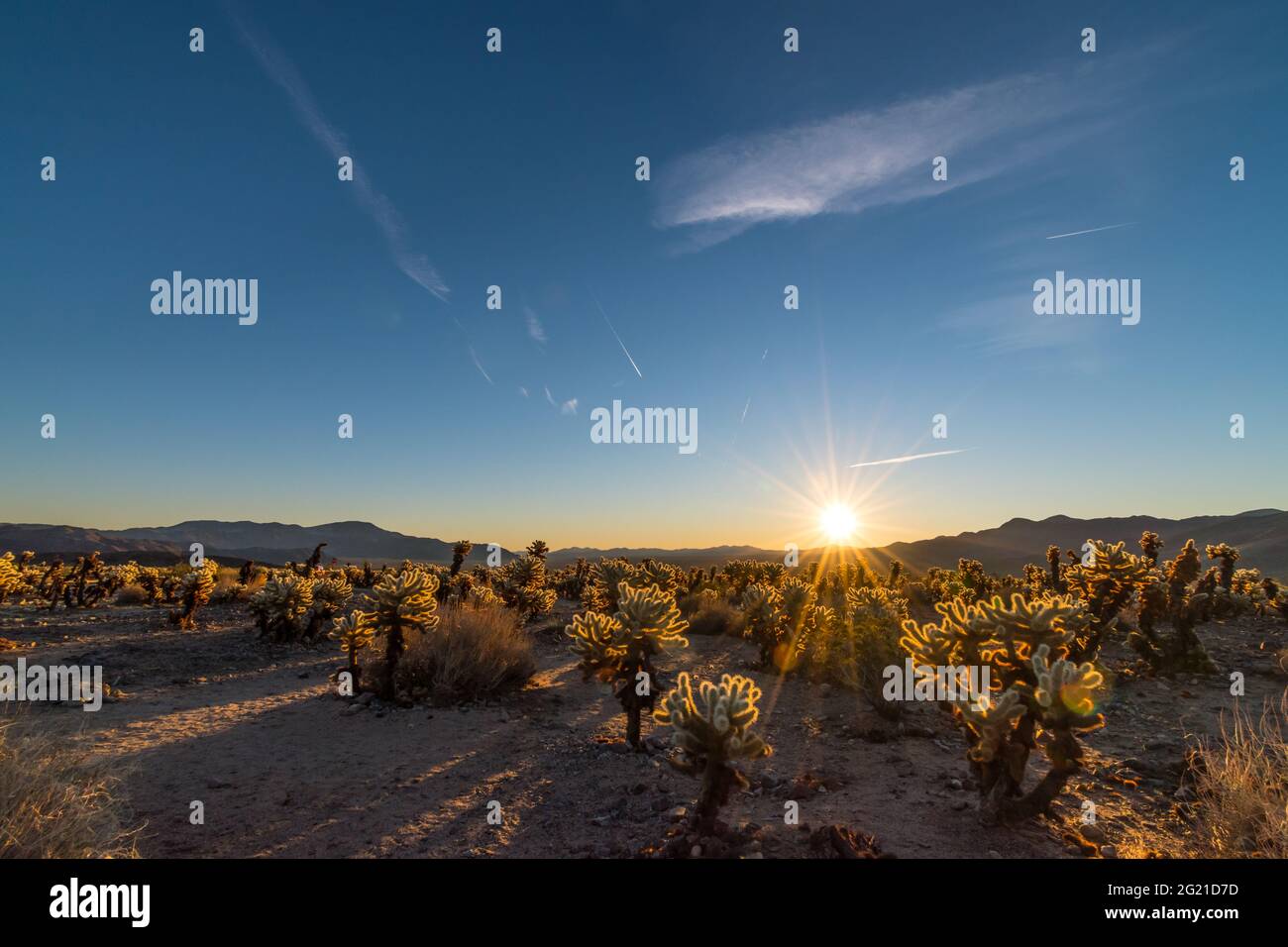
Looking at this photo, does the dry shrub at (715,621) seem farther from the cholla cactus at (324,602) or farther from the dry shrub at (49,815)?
the dry shrub at (49,815)

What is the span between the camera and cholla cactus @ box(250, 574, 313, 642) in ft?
43.4

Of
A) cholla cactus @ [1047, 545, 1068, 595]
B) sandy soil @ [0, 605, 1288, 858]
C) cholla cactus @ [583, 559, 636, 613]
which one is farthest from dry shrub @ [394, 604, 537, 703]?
cholla cactus @ [1047, 545, 1068, 595]

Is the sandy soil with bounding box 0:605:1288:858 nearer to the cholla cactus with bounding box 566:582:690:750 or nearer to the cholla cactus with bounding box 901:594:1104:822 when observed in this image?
the cholla cactus with bounding box 901:594:1104:822

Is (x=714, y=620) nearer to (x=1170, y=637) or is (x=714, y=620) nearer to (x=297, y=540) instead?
(x=1170, y=637)

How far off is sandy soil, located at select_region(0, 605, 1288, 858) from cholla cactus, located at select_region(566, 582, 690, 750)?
73cm

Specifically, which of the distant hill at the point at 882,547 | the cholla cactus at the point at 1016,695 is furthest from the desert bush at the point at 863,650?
the distant hill at the point at 882,547

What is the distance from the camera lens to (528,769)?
23.3 feet

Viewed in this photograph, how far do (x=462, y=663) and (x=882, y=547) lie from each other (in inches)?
4677

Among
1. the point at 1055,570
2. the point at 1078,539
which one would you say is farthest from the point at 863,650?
the point at 1078,539

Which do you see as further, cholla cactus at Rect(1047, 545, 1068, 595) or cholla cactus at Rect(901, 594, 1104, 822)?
cholla cactus at Rect(1047, 545, 1068, 595)

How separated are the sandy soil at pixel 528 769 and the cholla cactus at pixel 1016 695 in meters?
0.38

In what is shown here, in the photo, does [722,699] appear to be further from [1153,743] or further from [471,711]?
[1153,743]
